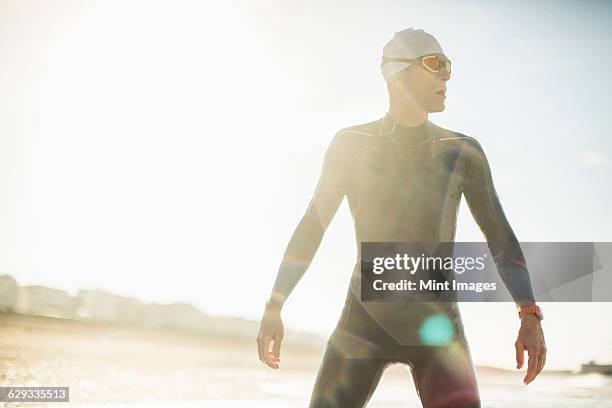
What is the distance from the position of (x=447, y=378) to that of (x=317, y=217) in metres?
1.22

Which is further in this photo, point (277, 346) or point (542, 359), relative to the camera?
point (277, 346)

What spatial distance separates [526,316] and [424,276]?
614 mm

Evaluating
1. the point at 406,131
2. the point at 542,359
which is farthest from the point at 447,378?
the point at 406,131

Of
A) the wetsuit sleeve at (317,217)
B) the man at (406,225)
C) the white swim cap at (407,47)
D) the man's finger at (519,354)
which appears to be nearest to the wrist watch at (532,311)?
the man at (406,225)

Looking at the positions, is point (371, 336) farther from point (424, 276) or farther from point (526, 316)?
point (526, 316)

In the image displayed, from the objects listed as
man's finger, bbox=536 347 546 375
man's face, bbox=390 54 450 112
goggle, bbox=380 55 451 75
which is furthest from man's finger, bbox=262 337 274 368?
goggle, bbox=380 55 451 75

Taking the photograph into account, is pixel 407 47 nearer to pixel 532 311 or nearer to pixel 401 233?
pixel 401 233

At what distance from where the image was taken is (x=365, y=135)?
4047 millimetres

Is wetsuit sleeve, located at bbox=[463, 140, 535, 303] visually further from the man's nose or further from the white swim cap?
the white swim cap

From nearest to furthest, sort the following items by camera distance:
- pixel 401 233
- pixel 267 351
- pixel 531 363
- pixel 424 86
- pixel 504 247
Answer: pixel 531 363 → pixel 267 351 → pixel 504 247 → pixel 401 233 → pixel 424 86

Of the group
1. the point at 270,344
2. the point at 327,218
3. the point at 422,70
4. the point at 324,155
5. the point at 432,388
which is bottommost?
the point at 432,388

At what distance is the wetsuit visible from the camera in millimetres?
3422

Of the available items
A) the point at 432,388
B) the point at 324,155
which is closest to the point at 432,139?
the point at 324,155

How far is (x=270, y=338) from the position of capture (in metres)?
3.41
